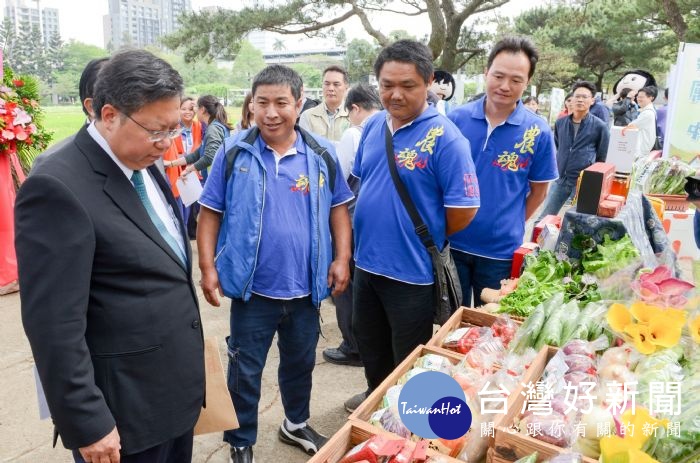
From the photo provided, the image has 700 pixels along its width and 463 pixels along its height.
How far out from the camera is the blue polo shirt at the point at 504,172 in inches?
102

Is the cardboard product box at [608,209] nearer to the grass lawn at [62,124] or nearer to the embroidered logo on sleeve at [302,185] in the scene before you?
the embroidered logo on sleeve at [302,185]

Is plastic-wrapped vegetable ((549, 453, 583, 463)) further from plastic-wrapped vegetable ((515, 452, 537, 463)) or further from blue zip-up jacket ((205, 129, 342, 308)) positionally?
blue zip-up jacket ((205, 129, 342, 308))

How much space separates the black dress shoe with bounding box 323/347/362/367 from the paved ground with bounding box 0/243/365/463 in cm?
4

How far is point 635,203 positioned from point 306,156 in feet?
5.74

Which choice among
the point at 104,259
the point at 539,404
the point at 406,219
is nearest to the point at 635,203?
the point at 406,219

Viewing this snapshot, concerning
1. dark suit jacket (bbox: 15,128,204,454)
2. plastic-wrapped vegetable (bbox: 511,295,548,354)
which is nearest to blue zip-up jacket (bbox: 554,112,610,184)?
plastic-wrapped vegetable (bbox: 511,295,548,354)

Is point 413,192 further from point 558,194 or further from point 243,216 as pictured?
point 558,194

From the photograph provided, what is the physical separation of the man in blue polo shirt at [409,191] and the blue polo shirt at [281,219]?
0.30m

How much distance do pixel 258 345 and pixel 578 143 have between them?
5083mm

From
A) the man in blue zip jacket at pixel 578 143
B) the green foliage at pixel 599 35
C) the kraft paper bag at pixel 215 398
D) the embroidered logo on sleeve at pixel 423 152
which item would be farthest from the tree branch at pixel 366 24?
the kraft paper bag at pixel 215 398

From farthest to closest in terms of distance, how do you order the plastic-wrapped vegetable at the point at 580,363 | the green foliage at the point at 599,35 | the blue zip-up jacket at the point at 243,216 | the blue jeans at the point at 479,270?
1. the green foliage at the point at 599,35
2. the blue jeans at the point at 479,270
3. the blue zip-up jacket at the point at 243,216
4. the plastic-wrapped vegetable at the point at 580,363

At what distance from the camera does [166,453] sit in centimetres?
162

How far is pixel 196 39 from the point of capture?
12227mm

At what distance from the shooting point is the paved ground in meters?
2.53
